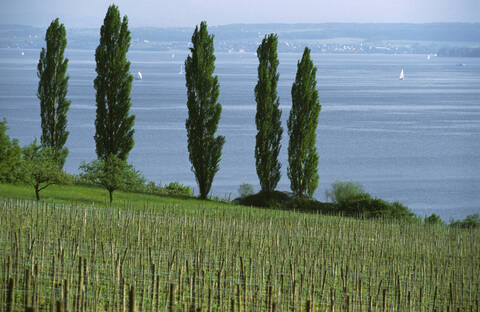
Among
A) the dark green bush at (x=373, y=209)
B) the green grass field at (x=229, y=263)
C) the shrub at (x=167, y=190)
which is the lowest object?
the green grass field at (x=229, y=263)

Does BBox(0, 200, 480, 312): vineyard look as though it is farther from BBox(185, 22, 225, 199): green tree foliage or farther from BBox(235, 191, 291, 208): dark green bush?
BBox(185, 22, 225, 199): green tree foliage

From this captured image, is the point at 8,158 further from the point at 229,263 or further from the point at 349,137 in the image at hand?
the point at 349,137

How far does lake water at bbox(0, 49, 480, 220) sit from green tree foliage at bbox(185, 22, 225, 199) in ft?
64.4

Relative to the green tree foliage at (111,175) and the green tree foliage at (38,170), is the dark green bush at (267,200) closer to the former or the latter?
the green tree foliage at (111,175)

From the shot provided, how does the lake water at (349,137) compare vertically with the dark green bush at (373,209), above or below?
above

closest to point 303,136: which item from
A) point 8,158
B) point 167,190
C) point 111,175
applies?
point 167,190

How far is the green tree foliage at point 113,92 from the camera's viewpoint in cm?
3562

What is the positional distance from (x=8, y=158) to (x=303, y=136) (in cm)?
1582

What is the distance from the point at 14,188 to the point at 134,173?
242 inches

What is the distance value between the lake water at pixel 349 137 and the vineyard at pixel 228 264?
108ft

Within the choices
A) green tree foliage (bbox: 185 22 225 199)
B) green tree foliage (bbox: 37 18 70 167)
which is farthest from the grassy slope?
green tree foliage (bbox: 37 18 70 167)

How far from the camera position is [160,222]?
72.9 feet

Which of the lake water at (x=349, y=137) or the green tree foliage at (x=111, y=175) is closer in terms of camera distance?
the green tree foliage at (x=111, y=175)

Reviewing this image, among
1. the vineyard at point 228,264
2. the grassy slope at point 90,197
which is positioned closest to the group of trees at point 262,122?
the grassy slope at point 90,197
